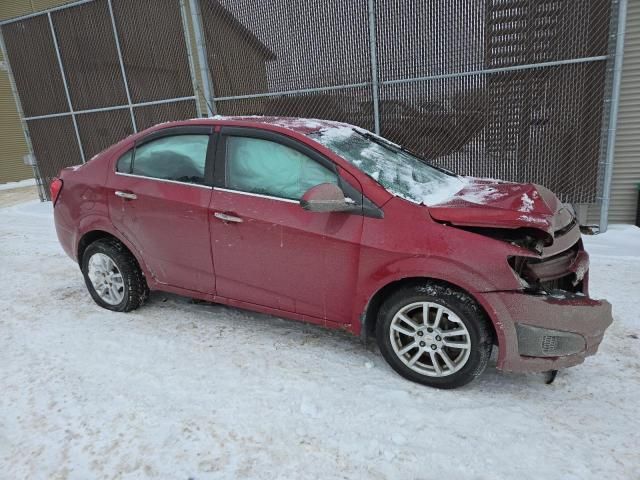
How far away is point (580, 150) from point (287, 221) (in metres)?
4.56

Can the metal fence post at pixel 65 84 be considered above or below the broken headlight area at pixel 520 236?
above

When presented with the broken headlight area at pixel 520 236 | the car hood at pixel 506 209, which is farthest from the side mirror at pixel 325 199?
the broken headlight area at pixel 520 236

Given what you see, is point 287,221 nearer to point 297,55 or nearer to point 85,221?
point 85,221

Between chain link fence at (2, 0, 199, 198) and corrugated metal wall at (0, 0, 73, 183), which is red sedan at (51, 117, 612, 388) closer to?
chain link fence at (2, 0, 199, 198)

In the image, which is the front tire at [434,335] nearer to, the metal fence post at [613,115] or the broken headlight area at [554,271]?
the broken headlight area at [554,271]

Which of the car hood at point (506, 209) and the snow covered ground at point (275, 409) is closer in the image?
the snow covered ground at point (275, 409)

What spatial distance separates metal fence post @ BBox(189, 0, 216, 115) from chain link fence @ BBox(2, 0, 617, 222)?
→ 23mm

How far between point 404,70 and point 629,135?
9.96ft

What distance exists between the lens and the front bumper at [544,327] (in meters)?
2.47

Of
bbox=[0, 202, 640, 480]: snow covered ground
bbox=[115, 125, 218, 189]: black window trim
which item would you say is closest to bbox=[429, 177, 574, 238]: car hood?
bbox=[0, 202, 640, 480]: snow covered ground

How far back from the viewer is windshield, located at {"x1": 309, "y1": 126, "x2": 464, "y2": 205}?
2959 mm

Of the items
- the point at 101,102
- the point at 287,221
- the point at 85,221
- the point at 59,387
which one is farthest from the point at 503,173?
the point at 101,102

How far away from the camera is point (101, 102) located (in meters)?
8.93

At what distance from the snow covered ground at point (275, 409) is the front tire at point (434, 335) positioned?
0.42 feet
